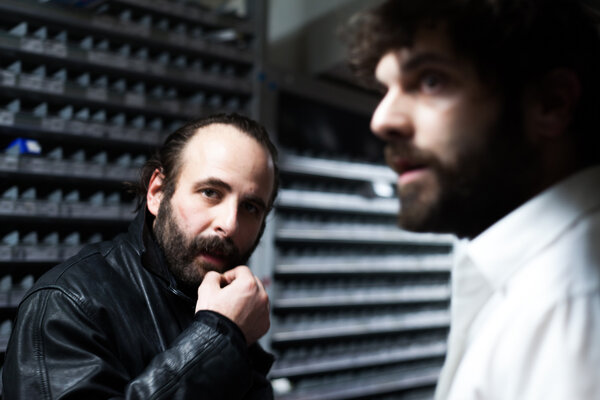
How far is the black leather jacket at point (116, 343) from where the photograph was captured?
1.18 m

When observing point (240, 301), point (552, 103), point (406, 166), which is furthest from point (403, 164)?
point (240, 301)

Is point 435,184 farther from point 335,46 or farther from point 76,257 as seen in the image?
point 335,46

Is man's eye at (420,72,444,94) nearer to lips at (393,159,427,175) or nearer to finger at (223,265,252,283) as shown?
lips at (393,159,427,175)

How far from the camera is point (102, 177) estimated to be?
2.21 meters

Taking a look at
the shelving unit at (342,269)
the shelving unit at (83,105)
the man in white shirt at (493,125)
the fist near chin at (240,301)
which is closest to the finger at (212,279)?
the fist near chin at (240,301)

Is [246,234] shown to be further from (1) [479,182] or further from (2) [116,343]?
(1) [479,182]

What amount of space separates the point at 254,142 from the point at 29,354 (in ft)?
2.80

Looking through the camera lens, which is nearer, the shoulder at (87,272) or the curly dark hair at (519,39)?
the curly dark hair at (519,39)

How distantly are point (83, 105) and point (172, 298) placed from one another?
3.74 feet

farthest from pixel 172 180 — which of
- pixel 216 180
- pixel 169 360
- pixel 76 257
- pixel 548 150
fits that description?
pixel 548 150

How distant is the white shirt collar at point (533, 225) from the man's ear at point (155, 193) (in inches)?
44.2

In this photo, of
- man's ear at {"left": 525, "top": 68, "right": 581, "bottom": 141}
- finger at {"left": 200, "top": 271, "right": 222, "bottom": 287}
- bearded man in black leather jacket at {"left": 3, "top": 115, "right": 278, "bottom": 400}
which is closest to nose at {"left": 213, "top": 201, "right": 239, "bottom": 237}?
bearded man in black leather jacket at {"left": 3, "top": 115, "right": 278, "bottom": 400}

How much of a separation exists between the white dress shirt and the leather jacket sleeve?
56cm

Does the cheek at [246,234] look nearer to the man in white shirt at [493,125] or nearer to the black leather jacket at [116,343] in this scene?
the black leather jacket at [116,343]
